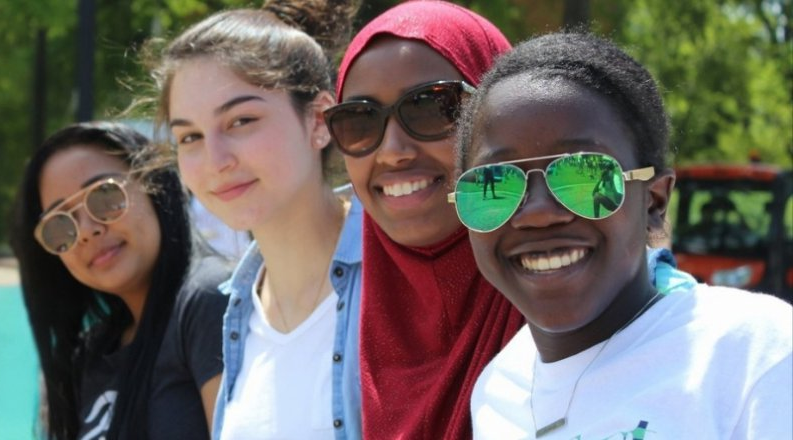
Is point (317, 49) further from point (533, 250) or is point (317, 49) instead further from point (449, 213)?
point (533, 250)

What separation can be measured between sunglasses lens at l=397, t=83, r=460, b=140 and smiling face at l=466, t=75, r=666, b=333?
0.40 metres

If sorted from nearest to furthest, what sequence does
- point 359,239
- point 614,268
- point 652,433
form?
point 652,433
point 614,268
point 359,239

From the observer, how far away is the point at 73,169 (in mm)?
3373

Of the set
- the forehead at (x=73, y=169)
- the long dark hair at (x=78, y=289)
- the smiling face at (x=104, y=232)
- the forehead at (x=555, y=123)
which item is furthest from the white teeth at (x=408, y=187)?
the forehead at (x=73, y=169)

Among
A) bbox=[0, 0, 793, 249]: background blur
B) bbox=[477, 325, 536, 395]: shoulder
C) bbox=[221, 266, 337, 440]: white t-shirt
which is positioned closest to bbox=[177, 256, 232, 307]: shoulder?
bbox=[221, 266, 337, 440]: white t-shirt

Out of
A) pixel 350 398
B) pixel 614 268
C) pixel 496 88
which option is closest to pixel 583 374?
pixel 614 268

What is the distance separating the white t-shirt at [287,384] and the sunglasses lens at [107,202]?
2.51 feet

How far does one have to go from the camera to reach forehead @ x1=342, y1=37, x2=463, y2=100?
223 centimetres

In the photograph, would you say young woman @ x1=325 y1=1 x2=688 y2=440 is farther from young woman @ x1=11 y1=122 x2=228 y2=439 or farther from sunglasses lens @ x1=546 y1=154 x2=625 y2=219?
young woman @ x1=11 y1=122 x2=228 y2=439

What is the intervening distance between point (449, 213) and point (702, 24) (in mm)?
11306

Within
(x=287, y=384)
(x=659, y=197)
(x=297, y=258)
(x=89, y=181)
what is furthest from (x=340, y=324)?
(x=89, y=181)

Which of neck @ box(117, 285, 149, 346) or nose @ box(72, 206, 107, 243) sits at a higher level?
nose @ box(72, 206, 107, 243)

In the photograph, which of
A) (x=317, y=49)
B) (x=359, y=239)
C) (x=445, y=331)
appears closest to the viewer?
(x=445, y=331)

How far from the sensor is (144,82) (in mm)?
3389
